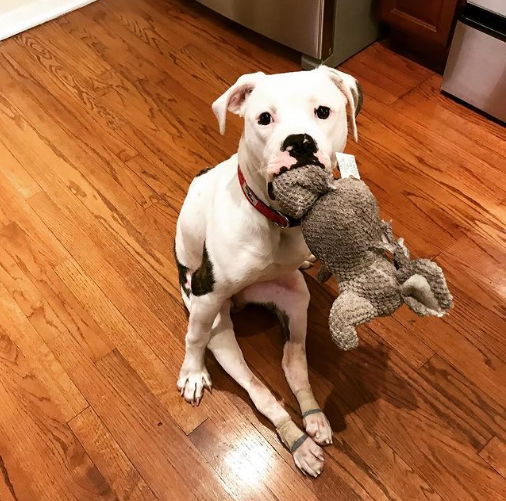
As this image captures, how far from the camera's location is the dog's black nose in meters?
0.95

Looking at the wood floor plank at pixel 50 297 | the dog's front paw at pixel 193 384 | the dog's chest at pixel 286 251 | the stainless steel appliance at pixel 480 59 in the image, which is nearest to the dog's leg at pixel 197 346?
the dog's front paw at pixel 193 384

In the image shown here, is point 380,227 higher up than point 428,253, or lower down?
higher up

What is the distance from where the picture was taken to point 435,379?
57.4 inches

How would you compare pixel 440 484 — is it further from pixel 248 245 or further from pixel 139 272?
pixel 139 272

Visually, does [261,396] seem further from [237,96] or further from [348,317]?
[237,96]

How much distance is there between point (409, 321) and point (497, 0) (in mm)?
1106

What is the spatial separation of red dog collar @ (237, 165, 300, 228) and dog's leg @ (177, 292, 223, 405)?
23cm

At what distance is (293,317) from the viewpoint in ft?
4.75

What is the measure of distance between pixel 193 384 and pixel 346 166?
2.39ft

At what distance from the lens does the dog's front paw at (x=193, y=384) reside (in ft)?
4.70

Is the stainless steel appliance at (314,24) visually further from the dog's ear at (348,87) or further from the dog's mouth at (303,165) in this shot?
the dog's mouth at (303,165)

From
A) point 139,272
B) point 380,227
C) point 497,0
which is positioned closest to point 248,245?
point 380,227

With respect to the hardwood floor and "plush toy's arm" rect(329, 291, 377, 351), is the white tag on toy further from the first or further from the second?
the hardwood floor

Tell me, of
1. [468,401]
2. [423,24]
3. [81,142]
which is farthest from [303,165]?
[423,24]
